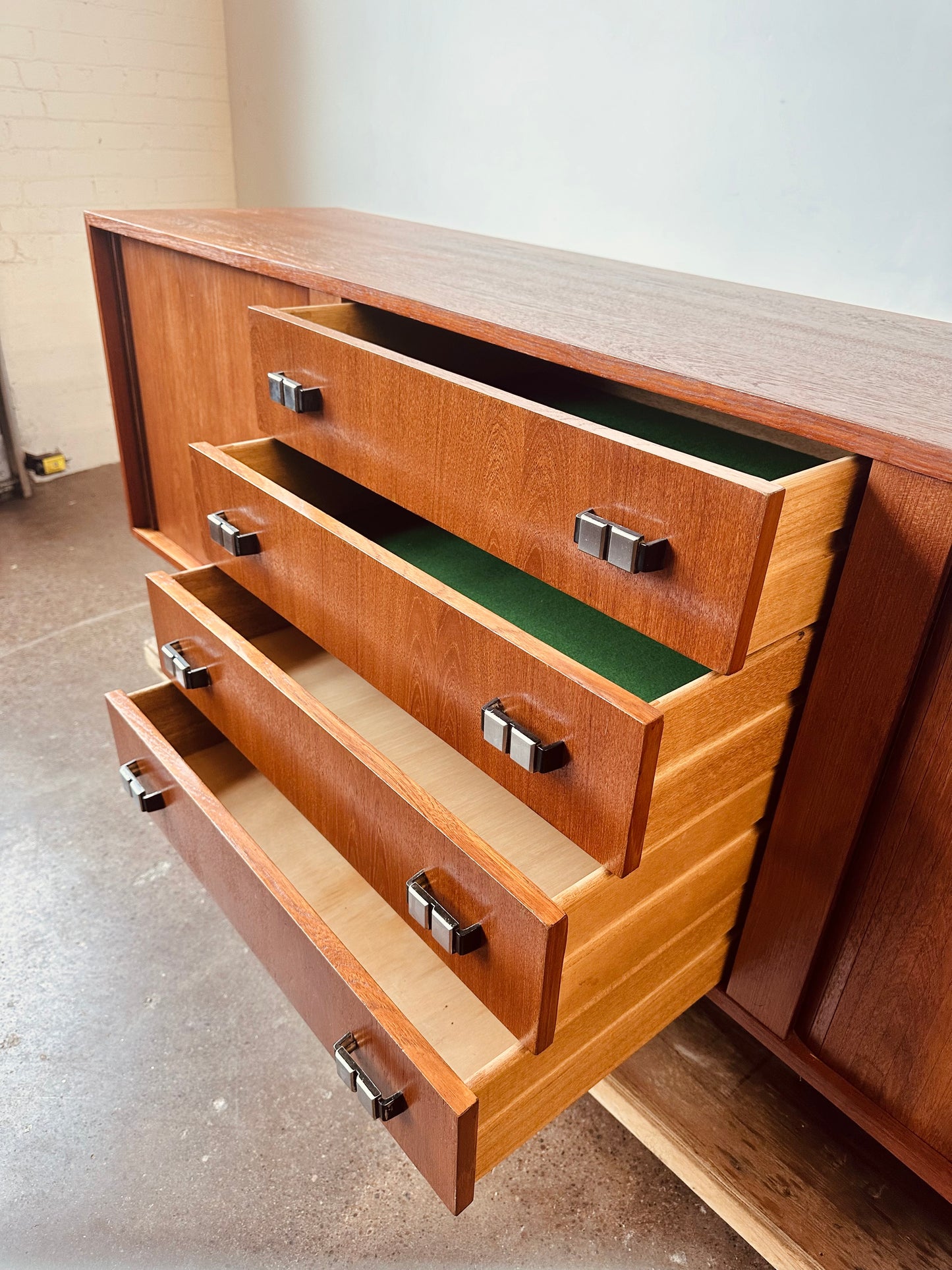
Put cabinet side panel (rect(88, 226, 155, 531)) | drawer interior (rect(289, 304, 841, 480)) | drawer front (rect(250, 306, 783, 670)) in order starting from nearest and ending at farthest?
drawer front (rect(250, 306, 783, 670)), drawer interior (rect(289, 304, 841, 480)), cabinet side panel (rect(88, 226, 155, 531))

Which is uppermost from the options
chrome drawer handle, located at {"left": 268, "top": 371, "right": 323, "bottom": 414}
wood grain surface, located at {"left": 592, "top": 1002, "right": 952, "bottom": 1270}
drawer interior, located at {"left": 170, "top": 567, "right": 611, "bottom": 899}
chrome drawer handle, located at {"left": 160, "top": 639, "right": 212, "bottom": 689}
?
chrome drawer handle, located at {"left": 268, "top": 371, "right": 323, "bottom": 414}

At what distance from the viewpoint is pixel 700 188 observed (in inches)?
52.3

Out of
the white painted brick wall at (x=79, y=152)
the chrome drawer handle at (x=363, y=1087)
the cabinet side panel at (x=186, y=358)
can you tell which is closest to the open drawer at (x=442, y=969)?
the chrome drawer handle at (x=363, y=1087)

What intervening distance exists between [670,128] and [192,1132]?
4.81 ft

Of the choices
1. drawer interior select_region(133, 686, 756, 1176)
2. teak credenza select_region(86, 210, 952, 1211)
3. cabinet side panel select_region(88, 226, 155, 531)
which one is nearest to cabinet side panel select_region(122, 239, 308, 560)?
cabinet side panel select_region(88, 226, 155, 531)

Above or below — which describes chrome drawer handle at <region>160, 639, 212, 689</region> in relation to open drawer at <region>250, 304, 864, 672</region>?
below

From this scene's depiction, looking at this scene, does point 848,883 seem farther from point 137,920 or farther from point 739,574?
point 137,920

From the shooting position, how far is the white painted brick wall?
2279mm

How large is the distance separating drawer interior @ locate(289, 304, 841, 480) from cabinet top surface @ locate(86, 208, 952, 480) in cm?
5

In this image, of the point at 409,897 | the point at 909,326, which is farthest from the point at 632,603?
the point at 909,326

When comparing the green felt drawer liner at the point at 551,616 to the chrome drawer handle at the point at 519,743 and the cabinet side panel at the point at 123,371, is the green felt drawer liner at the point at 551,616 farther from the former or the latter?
the cabinet side panel at the point at 123,371

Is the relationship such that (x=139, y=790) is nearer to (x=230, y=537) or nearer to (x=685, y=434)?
(x=230, y=537)

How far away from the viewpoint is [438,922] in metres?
0.64

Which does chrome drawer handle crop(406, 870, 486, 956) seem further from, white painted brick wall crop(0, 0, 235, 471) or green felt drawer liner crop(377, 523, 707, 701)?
white painted brick wall crop(0, 0, 235, 471)
